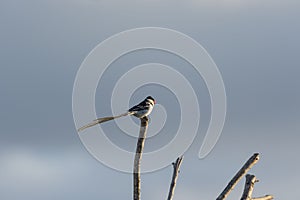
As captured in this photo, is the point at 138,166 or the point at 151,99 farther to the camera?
the point at 151,99

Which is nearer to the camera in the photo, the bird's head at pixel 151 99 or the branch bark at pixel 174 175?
the branch bark at pixel 174 175

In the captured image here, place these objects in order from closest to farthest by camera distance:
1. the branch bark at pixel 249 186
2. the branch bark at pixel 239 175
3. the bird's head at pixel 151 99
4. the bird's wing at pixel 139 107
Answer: the branch bark at pixel 239 175
the branch bark at pixel 249 186
the bird's wing at pixel 139 107
the bird's head at pixel 151 99

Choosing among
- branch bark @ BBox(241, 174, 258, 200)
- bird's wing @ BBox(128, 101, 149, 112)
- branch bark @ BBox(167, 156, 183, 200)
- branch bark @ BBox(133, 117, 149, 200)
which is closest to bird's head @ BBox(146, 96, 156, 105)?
bird's wing @ BBox(128, 101, 149, 112)

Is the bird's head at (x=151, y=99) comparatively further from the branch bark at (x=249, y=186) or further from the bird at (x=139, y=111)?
the branch bark at (x=249, y=186)

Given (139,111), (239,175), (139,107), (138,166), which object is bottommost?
(138,166)

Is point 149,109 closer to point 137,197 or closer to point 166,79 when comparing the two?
point 166,79

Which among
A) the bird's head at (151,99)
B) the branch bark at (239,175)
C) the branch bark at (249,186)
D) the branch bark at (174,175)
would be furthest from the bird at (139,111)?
the branch bark at (239,175)

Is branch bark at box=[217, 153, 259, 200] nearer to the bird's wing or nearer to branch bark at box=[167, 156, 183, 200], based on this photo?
branch bark at box=[167, 156, 183, 200]

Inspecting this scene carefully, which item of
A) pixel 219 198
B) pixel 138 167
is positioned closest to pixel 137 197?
pixel 138 167

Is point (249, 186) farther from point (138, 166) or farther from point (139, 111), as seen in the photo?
point (139, 111)

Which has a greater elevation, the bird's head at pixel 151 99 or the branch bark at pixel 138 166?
the bird's head at pixel 151 99

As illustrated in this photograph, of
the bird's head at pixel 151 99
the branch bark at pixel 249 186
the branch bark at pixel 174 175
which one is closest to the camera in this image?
the branch bark at pixel 174 175

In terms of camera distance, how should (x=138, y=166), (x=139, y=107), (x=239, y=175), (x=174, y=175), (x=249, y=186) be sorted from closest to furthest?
(x=138, y=166) → (x=239, y=175) → (x=249, y=186) → (x=174, y=175) → (x=139, y=107)

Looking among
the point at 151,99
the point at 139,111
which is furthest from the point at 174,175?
the point at 151,99
